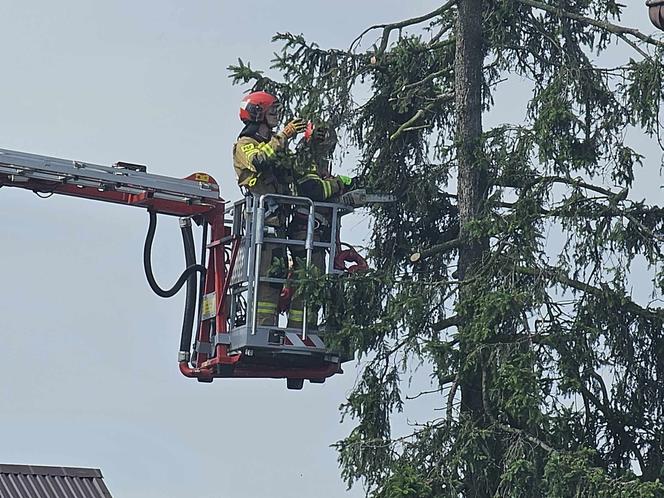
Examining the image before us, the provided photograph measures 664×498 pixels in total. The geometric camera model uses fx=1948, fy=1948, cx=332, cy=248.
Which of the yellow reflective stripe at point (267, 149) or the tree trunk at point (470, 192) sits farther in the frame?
Answer: the yellow reflective stripe at point (267, 149)

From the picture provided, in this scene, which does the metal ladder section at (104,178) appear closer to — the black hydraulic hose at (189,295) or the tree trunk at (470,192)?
the black hydraulic hose at (189,295)

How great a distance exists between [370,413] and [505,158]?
8.37 feet

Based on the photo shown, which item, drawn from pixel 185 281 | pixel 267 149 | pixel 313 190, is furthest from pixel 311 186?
pixel 185 281

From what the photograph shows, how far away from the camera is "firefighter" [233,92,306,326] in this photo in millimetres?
17094

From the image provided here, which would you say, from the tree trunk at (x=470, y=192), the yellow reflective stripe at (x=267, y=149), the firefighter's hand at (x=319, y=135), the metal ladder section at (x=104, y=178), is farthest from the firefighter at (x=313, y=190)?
the tree trunk at (x=470, y=192)

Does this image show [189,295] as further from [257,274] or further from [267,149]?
[267,149]

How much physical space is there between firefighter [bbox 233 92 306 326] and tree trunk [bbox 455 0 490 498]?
5.17 ft

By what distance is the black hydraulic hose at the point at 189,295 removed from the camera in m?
17.7

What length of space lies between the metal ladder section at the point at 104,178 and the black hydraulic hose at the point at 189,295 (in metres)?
0.47

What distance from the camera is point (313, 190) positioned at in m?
17.5

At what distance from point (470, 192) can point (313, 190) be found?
147cm

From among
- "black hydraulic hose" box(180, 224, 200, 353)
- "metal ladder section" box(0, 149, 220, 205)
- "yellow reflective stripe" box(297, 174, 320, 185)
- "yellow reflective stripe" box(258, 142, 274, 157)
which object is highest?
"yellow reflective stripe" box(258, 142, 274, 157)

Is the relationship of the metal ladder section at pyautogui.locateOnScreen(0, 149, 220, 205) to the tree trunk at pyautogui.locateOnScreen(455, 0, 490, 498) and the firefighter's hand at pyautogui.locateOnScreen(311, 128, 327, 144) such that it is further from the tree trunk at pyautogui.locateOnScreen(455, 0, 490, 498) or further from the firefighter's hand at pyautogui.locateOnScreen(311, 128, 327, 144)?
the tree trunk at pyautogui.locateOnScreen(455, 0, 490, 498)

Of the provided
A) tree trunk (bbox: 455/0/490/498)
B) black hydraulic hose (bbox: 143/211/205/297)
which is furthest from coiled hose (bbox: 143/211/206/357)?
tree trunk (bbox: 455/0/490/498)
